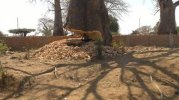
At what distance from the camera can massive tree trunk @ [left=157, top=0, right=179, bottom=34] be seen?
87.4 feet

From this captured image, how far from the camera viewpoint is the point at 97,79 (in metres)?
10.0

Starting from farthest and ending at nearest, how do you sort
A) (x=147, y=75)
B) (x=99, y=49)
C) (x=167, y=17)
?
1. (x=167, y=17)
2. (x=99, y=49)
3. (x=147, y=75)

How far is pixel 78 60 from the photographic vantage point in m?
12.0

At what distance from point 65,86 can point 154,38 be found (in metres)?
13.1

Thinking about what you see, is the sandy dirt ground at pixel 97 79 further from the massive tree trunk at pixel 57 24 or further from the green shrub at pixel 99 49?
the massive tree trunk at pixel 57 24

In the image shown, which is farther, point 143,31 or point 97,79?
point 143,31

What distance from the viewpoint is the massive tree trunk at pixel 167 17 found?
26.6 metres

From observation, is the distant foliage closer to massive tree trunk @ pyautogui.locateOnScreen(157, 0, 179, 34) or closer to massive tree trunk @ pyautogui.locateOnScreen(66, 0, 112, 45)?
massive tree trunk @ pyautogui.locateOnScreen(157, 0, 179, 34)

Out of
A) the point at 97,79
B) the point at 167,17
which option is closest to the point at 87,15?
the point at 97,79

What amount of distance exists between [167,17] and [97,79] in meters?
18.1

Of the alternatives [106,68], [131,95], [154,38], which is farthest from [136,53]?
[154,38]

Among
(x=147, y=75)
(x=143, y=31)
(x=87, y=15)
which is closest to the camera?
(x=147, y=75)

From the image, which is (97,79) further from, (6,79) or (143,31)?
(143,31)

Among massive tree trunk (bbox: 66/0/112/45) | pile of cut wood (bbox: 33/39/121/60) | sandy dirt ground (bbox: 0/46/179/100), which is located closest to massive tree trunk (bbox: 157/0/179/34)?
massive tree trunk (bbox: 66/0/112/45)
